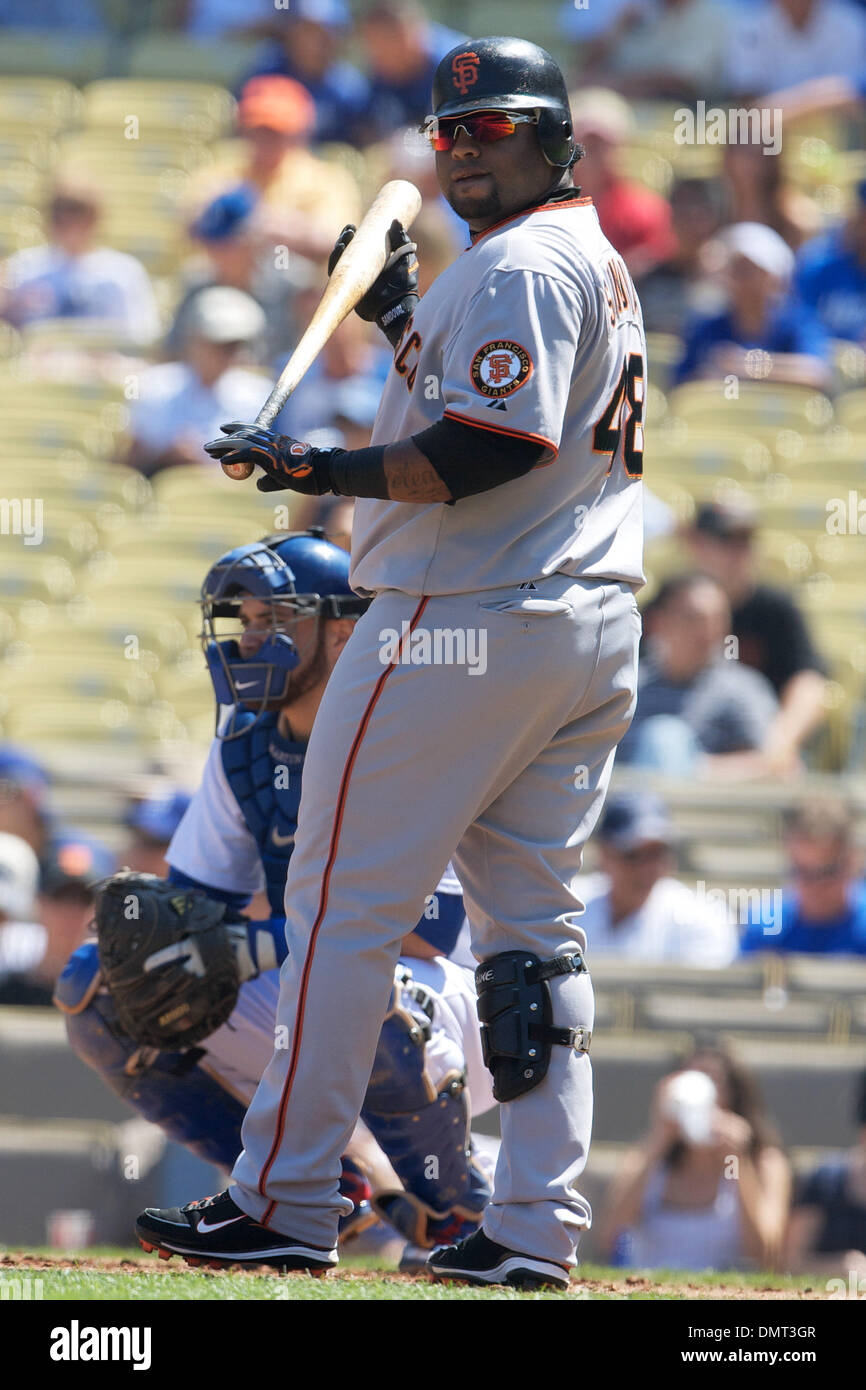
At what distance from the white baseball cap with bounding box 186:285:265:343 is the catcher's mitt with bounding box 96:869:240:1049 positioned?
481 centimetres

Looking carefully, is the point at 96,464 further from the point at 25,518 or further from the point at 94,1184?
the point at 94,1184

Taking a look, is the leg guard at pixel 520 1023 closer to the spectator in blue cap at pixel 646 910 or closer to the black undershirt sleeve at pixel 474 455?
the black undershirt sleeve at pixel 474 455

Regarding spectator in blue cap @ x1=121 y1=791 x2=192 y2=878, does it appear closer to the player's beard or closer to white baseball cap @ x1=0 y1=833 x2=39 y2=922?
white baseball cap @ x1=0 y1=833 x2=39 y2=922

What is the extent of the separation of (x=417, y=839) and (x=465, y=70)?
3.87 feet

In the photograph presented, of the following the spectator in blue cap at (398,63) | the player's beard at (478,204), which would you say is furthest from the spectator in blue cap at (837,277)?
the player's beard at (478,204)

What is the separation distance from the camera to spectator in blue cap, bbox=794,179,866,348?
848cm

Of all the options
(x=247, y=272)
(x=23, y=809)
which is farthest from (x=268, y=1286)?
(x=247, y=272)

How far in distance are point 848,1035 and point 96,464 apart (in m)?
4.46

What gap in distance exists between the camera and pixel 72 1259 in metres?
3.66

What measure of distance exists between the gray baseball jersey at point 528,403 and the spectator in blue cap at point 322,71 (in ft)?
23.7

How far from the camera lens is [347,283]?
3.28m

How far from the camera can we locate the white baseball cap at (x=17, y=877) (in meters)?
6.27

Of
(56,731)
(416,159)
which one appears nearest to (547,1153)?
(56,731)

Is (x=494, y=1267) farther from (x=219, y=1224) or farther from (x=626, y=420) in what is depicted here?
(x=626, y=420)
